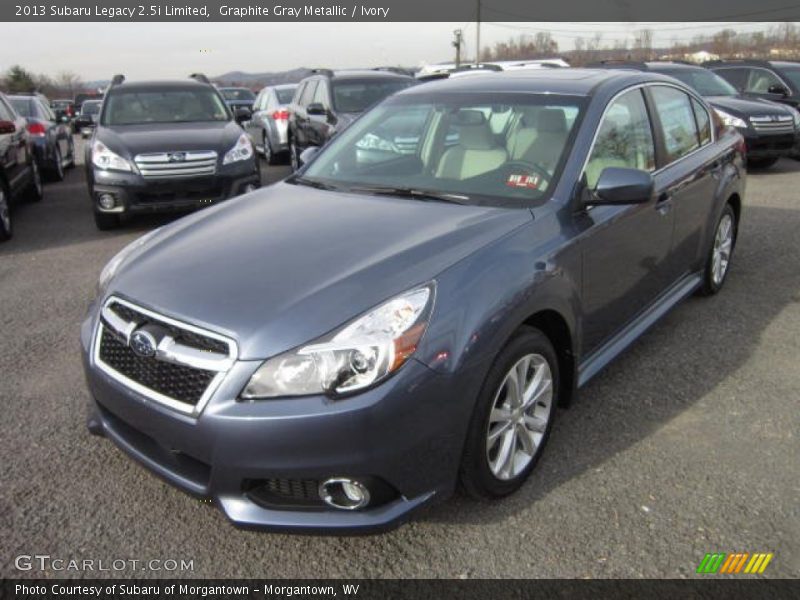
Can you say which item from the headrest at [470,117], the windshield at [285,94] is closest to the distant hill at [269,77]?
the windshield at [285,94]

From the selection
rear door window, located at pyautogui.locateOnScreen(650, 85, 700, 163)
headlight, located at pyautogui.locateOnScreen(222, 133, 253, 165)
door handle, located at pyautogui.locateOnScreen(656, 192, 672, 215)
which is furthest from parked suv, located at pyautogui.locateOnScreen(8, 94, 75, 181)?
door handle, located at pyautogui.locateOnScreen(656, 192, 672, 215)

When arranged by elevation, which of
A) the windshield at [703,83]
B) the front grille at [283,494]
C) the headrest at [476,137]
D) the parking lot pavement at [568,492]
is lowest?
the parking lot pavement at [568,492]

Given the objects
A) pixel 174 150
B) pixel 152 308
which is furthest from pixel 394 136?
pixel 174 150

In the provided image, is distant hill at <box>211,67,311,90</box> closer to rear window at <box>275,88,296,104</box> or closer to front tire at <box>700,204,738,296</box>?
rear window at <box>275,88,296,104</box>

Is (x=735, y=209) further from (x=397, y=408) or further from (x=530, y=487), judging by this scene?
(x=397, y=408)

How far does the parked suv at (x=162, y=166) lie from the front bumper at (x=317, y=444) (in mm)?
5188

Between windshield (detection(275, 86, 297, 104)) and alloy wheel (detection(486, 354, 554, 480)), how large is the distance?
1198cm

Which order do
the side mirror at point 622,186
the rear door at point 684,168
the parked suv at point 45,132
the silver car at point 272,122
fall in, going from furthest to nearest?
the silver car at point 272,122
the parked suv at point 45,132
the rear door at point 684,168
the side mirror at point 622,186

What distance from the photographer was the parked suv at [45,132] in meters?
10.6

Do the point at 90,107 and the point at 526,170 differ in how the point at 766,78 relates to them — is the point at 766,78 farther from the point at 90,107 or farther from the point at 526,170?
the point at 90,107

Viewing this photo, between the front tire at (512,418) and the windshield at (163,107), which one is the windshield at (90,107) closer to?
the windshield at (163,107)

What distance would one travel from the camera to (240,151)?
747 centimetres

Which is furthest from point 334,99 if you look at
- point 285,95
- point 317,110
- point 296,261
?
point 296,261

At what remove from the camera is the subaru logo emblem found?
90.6 inches
